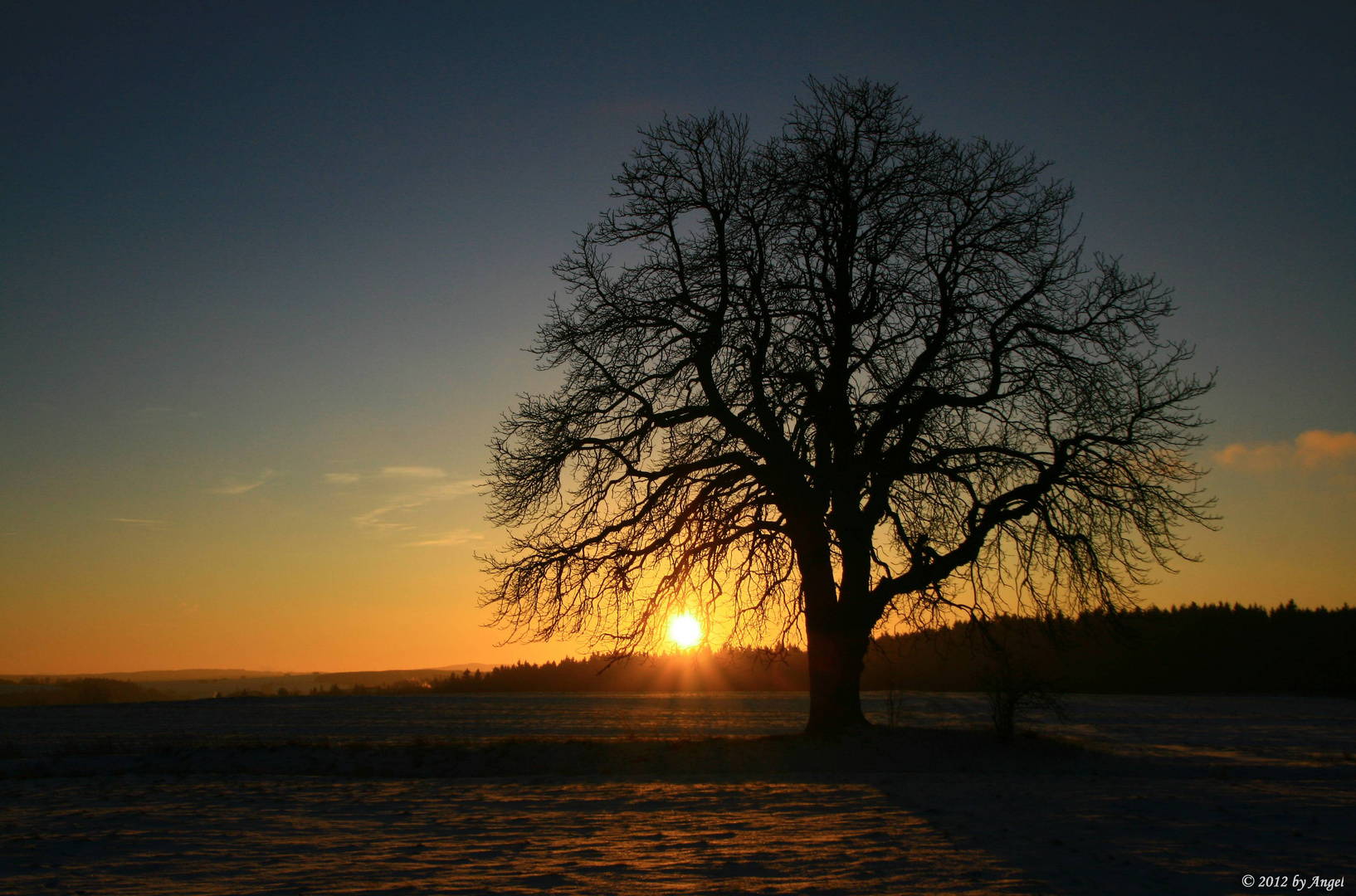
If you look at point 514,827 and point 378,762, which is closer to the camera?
point 514,827

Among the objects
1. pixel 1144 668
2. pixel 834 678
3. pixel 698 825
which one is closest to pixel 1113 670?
pixel 1144 668

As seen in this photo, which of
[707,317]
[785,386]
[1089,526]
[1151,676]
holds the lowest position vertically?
[1151,676]

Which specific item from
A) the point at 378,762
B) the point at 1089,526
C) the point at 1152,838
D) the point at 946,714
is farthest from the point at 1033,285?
the point at 378,762

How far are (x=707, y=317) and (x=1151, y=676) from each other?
3351 cm

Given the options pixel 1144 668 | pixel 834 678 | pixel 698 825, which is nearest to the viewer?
pixel 698 825

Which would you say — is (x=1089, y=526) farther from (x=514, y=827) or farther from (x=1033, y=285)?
(x=514, y=827)

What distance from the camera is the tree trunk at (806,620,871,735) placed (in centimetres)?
1582

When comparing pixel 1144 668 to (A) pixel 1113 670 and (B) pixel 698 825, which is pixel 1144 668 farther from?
(B) pixel 698 825

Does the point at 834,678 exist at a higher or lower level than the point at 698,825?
higher

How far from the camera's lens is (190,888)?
663 centimetres

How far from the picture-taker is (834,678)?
1584 cm

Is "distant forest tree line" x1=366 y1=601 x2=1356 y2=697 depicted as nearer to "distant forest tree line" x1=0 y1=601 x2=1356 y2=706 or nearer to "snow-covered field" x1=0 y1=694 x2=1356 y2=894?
"distant forest tree line" x1=0 y1=601 x2=1356 y2=706

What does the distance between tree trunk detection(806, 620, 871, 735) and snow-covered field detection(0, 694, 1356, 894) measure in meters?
2.10

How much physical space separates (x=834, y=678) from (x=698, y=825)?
23.2ft
